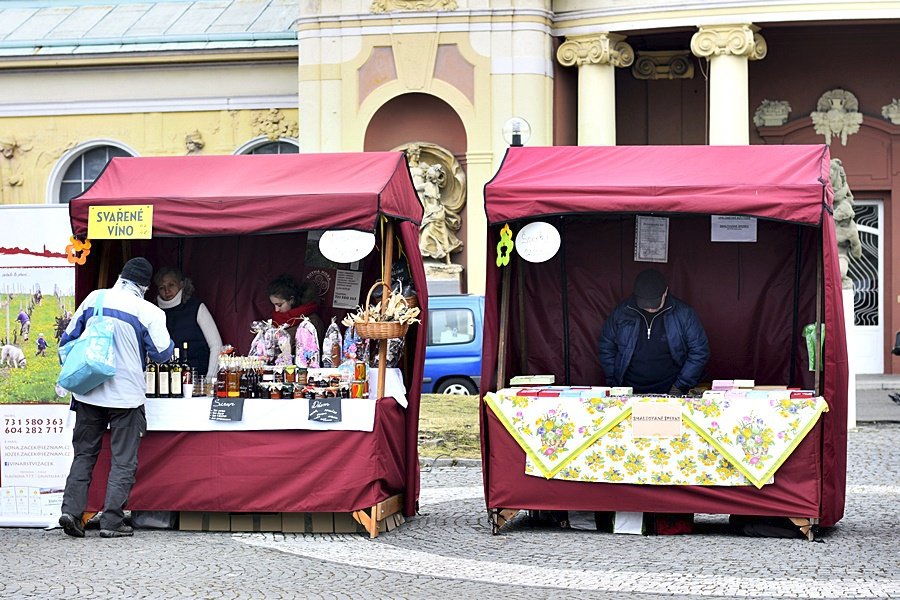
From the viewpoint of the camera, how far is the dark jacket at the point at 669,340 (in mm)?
10891

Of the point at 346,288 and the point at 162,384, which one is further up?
the point at 346,288

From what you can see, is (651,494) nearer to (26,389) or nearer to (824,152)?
(824,152)

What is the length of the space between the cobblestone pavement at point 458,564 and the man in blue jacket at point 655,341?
997 millimetres

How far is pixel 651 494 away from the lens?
10.2 metres

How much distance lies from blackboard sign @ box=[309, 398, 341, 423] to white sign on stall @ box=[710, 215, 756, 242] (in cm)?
285

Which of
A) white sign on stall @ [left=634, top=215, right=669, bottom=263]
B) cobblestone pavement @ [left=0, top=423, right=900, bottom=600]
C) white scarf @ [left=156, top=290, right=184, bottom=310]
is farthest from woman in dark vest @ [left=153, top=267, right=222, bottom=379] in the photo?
white sign on stall @ [left=634, top=215, right=669, bottom=263]

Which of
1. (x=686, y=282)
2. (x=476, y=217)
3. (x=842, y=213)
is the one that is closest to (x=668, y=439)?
(x=686, y=282)

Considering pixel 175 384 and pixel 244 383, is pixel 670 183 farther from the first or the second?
pixel 175 384

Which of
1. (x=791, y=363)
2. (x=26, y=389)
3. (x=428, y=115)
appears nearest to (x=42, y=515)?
(x=26, y=389)

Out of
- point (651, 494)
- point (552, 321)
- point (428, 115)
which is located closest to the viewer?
point (651, 494)

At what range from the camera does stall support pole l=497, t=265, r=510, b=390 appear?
35.3 feet

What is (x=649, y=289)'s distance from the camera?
10.9m

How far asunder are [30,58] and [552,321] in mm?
19316

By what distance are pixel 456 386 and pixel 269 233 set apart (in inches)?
397
